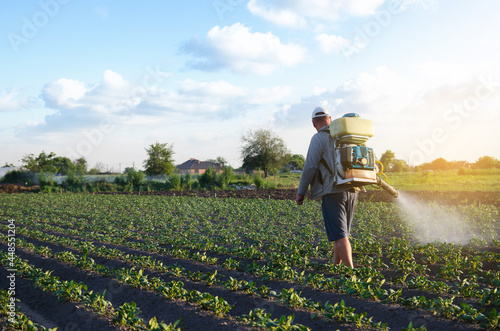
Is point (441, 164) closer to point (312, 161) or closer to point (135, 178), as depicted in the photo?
point (135, 178)

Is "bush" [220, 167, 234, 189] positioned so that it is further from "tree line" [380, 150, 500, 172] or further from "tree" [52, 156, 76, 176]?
"tree line" [380, 150, 500, 172]

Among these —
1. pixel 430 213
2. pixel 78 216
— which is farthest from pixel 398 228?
pixel 78 216

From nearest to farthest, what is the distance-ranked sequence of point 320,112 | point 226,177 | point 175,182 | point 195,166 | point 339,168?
point 339,168, point 320,112, point 175,182, point 226,177, point 195,166

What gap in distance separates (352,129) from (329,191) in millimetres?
850

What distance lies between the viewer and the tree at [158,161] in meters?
41.7

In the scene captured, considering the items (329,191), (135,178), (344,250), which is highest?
(135,178)

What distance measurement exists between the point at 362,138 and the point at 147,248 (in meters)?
5.01

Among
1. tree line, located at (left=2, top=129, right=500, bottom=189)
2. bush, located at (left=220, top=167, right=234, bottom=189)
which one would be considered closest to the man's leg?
tree line, located at (left=2, top=129, right=500, bottom=189)

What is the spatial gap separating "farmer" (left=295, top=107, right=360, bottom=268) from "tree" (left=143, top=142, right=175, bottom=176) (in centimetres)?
3780

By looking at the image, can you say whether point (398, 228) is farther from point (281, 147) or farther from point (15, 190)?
point (281, 147)

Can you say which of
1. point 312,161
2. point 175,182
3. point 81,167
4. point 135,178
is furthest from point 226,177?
point 312,161

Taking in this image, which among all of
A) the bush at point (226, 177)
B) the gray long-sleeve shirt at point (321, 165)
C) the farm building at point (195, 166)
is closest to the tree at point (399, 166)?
the bush at point (226, 177)

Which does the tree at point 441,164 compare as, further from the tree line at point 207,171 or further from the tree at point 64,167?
the tree at point 64,167

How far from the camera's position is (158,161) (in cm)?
4175
